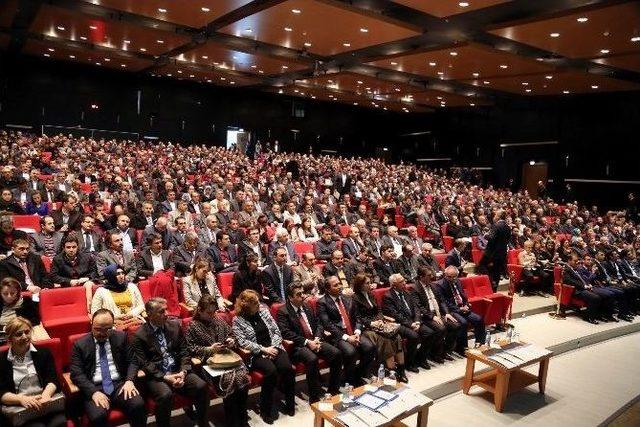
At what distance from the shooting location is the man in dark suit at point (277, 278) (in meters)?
5.68

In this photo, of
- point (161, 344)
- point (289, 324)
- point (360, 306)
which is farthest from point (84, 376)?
point (360, 306)

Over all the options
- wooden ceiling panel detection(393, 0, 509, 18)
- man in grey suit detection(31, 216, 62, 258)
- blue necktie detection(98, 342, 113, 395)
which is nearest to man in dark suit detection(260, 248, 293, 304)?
blue necktie detection(98, 342, 113, 395)

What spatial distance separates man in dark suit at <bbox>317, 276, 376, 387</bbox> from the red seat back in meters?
2.36

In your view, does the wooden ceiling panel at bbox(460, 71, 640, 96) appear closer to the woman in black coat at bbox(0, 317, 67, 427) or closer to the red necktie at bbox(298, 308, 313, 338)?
the red necktie at bbox(298, 308, 313, 338)

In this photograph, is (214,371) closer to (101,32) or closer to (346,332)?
(346,332)

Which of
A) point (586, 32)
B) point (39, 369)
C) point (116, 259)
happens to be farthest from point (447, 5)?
point (39, 369)

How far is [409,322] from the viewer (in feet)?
18.1

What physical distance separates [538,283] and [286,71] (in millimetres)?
11915

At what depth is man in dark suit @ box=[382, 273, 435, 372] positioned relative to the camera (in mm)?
5340

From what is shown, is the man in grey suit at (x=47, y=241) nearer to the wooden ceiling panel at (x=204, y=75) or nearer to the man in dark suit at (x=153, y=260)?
the man in dark suit at (x=153, y=260)

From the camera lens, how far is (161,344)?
3.86 meters

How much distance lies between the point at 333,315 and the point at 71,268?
115 inches

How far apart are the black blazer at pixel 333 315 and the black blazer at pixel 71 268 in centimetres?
258

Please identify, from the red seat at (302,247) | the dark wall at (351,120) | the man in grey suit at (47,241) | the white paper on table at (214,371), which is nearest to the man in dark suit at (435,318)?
the red seat at (302,247)
